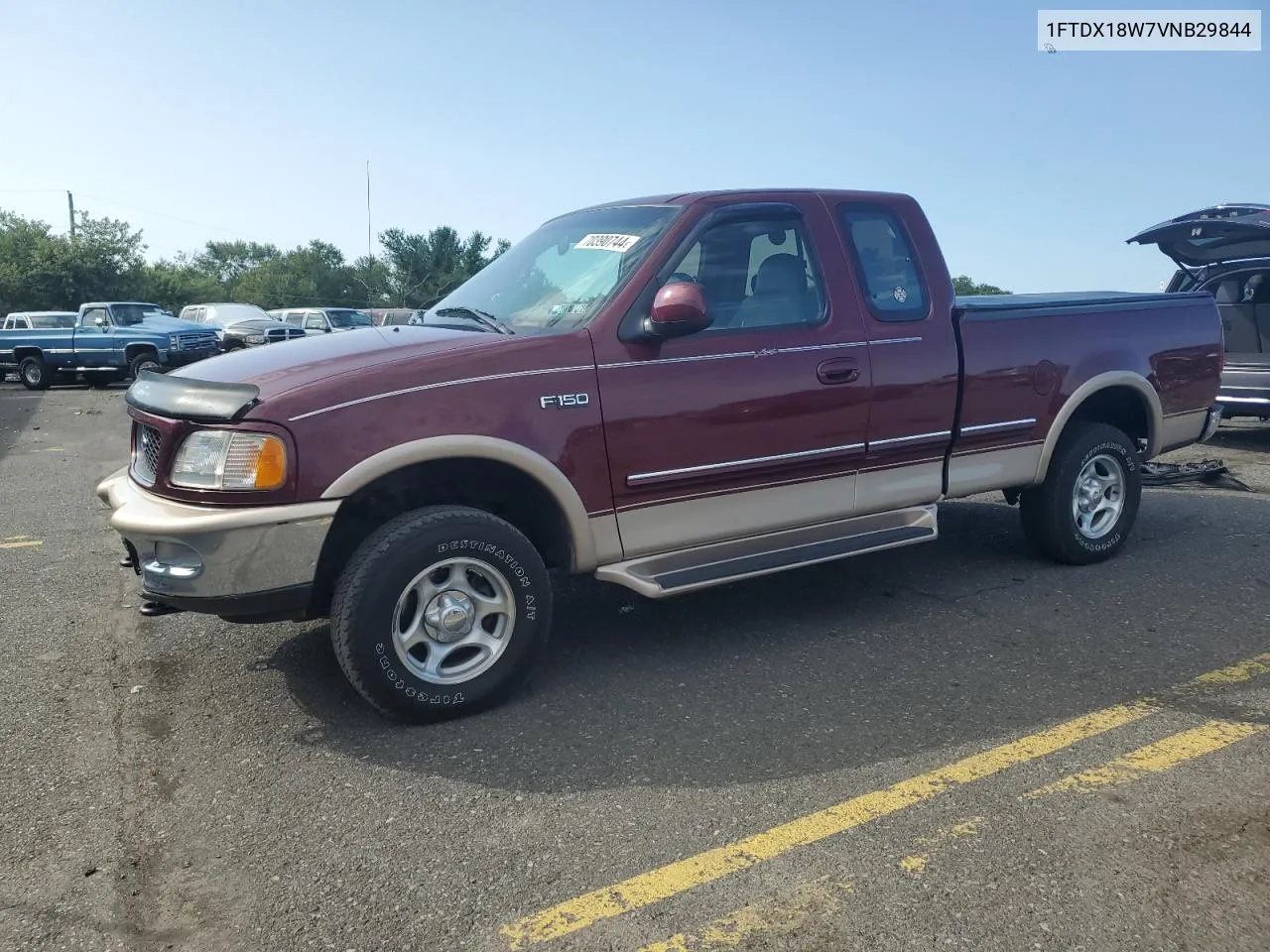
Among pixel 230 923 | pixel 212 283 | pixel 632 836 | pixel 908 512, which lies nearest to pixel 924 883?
pixel 632 836

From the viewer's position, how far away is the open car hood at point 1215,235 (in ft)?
26.9

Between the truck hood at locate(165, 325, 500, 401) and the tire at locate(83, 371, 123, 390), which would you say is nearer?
the truck hood at locate(165, 325, 500, 401)

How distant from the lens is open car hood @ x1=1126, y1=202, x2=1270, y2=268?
820 cm

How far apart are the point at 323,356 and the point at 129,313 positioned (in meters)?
21.4

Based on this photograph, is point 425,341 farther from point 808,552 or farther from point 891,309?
point 891,309

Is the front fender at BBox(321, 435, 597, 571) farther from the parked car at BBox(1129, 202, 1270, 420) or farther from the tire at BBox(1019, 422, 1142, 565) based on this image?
the parked car at BBox(1129, 202, 1270, 420)

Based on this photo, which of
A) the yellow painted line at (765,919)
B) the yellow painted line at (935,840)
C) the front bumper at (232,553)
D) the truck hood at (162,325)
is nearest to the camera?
the yellow painted line at (765,919)

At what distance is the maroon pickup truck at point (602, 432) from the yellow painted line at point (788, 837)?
119 cm

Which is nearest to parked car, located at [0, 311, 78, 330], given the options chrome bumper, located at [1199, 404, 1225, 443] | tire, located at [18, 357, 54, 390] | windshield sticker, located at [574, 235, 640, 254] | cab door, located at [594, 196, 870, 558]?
tire, located at [18, 357, 54, 390]

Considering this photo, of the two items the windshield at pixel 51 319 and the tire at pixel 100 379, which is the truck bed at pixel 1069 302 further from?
the windshield at pixel 51 319

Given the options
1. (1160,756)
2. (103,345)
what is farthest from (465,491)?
(103,345)

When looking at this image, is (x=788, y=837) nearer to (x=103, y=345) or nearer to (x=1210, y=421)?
(x=1210, y=421)

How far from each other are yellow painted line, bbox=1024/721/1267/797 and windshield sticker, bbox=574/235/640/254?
260 cm

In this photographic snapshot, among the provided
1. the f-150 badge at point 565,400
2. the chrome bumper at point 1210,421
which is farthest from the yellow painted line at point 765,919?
the chrome bumper at point 1210,421
